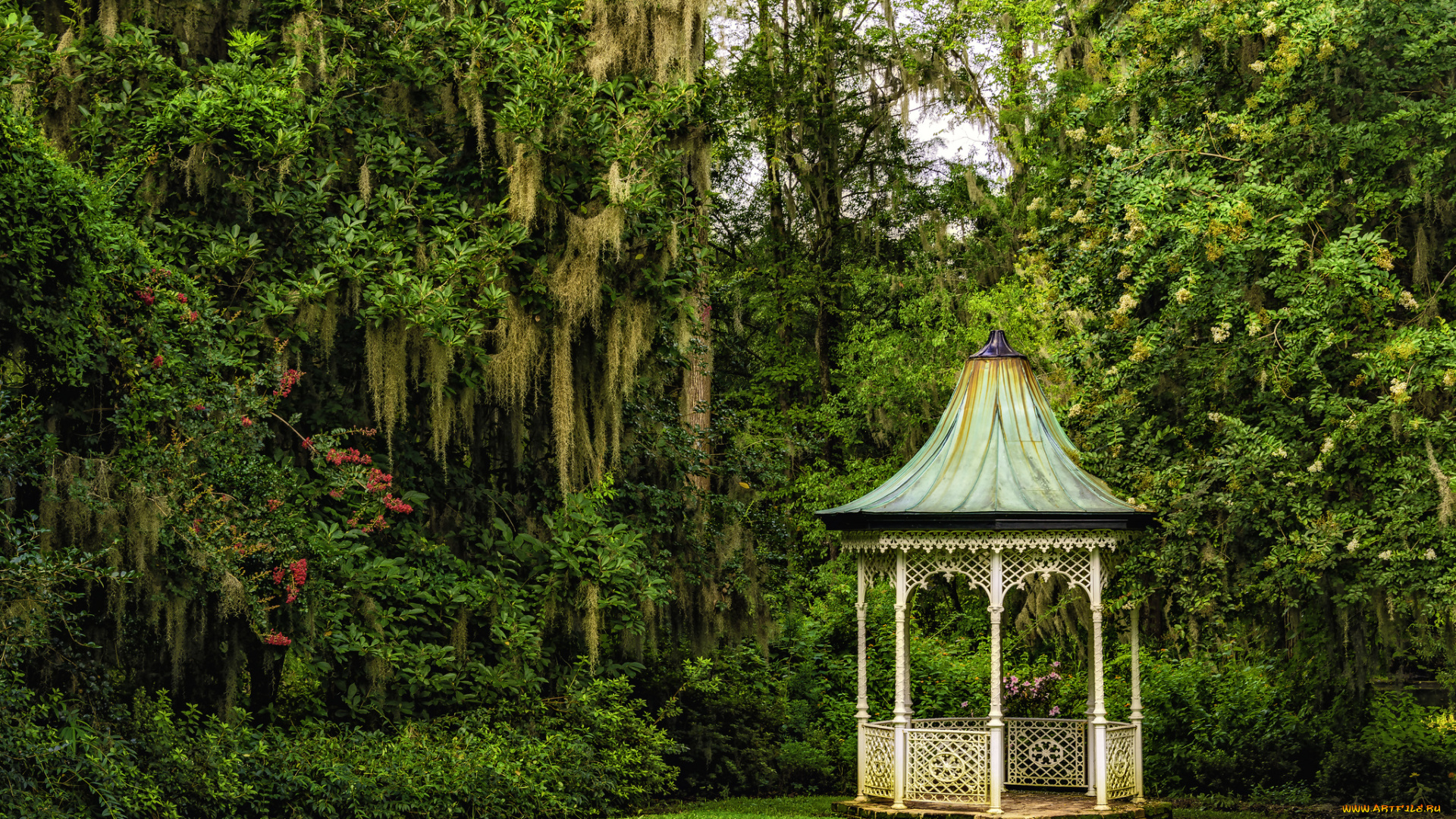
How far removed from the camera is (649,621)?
1417cm

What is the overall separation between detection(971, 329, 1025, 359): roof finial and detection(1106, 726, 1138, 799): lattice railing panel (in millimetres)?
3533

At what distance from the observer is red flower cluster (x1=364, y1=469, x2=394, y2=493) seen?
11.3m

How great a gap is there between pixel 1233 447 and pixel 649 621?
19.7 ft

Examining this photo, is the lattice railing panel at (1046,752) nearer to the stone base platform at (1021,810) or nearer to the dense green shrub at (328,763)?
the stone base platform at (1021,810)

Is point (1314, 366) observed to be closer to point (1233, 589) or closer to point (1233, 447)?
point (1233, 447)

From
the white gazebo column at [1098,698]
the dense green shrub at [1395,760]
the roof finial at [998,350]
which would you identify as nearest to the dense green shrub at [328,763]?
the white gazebo column at [1098,698]

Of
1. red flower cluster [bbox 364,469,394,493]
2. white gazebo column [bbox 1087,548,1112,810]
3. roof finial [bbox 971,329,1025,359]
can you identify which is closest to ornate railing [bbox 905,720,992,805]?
white gazebo column [bbox 1087,548,1112,810]

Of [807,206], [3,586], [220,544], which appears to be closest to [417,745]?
[220,544]

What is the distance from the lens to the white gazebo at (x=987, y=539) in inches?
464

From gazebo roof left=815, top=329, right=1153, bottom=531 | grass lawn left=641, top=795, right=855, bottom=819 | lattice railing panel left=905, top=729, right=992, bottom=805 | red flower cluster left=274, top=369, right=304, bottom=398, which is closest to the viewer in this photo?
red flower cluster left=274, top=369, right=304, bottom=398

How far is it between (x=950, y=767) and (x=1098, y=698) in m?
1.41

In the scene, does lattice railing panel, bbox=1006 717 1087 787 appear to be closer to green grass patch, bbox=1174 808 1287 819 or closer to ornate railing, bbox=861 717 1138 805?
ornate railing, bbox=861 717 1138 805

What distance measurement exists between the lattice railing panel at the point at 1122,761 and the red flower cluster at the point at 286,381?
747 cm

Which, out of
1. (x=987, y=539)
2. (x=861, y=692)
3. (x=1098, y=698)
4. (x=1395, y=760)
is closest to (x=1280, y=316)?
(x=987, y=539)
